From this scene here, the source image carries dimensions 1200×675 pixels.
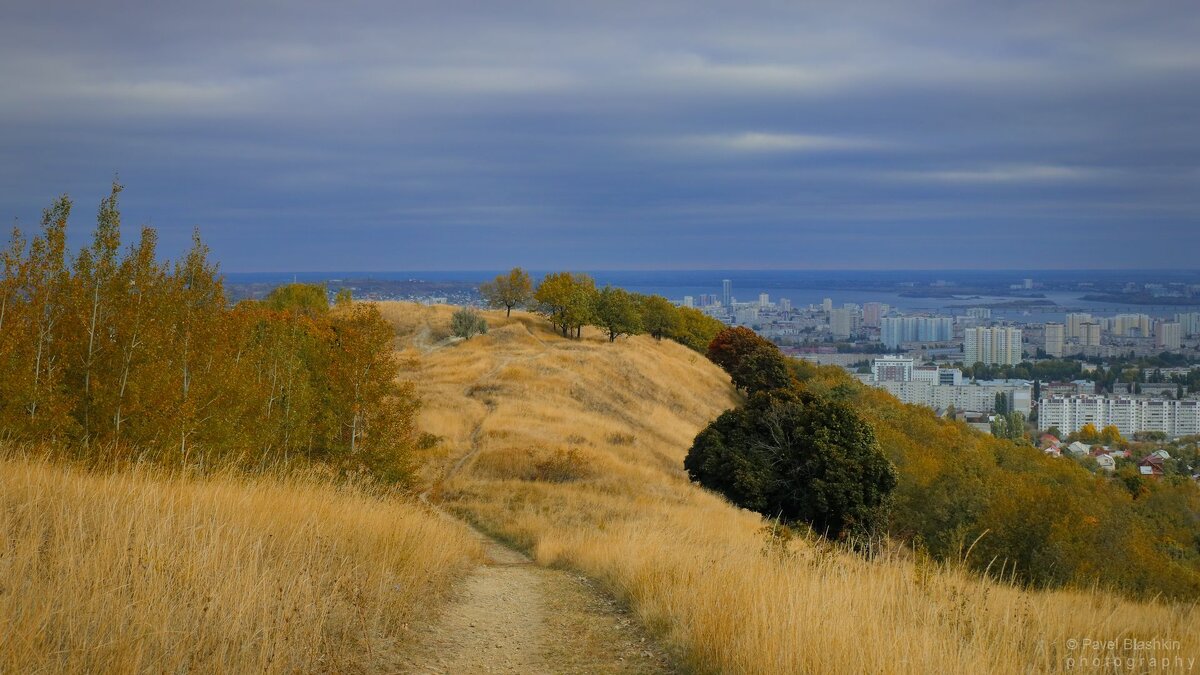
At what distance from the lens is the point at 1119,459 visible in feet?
319

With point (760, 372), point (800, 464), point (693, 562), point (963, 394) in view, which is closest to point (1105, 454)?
point (760, 372)

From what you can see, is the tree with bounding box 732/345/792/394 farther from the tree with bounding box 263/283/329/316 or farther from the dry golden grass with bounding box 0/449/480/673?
the dry golden grass with bounding box 0/449/480/673

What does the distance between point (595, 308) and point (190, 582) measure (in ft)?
303

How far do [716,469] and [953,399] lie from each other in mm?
134961

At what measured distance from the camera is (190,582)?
22.7 ft

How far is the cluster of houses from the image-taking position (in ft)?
299

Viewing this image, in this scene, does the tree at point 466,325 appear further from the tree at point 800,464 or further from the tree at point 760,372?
the tree at point 800,464

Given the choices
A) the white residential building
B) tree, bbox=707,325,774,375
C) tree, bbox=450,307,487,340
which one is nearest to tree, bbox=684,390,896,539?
tree, bbox=450,307,487,340

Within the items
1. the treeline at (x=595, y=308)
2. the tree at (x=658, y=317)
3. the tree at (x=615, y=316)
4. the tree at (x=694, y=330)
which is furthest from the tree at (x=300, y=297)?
the tree at (x=694, y=330)

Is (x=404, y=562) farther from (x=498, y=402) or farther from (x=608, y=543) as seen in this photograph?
(x=498, y=402)

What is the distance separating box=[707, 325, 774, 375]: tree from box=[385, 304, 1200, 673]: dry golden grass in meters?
28.3

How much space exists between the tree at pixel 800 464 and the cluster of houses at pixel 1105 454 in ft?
197

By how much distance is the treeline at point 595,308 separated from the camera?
3856 inches

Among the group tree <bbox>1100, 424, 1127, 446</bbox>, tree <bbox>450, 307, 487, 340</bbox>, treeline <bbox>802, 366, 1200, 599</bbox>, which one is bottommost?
tree <bbox>1100, 424, 1127, 446</bbox>
